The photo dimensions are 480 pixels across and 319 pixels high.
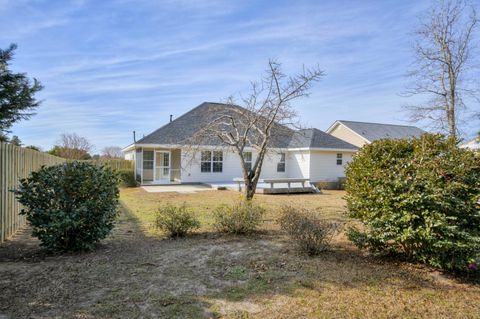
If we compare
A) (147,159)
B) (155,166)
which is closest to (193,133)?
(155,166)

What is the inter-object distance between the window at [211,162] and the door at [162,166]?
104 inches

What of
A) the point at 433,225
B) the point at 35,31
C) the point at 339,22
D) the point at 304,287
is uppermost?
the point at 339,22

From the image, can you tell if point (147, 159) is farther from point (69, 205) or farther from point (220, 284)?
point (220, 284)

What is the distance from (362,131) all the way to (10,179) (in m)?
35.4

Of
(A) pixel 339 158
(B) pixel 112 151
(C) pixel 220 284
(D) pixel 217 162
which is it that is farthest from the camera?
(B) pixel 112 151

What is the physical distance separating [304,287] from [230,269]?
1.22 metres

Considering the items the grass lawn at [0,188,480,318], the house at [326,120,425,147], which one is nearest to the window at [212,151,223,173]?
the grass lawn at [0,188,480,318]

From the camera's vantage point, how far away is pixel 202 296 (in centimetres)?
374

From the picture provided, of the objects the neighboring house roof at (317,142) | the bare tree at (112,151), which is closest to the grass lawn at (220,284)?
the neighboring house roof at (317,142)

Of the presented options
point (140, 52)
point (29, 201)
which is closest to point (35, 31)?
point (140, 52)

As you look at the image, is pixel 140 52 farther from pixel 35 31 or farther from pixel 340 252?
pixel 340 252

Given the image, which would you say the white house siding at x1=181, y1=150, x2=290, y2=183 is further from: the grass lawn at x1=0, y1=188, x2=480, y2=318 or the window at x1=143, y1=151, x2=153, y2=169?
the grass lawn at x1=0, y1=188, x2=480, y2=318

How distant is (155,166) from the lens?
2200cm

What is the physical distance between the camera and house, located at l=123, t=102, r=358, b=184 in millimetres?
21906
